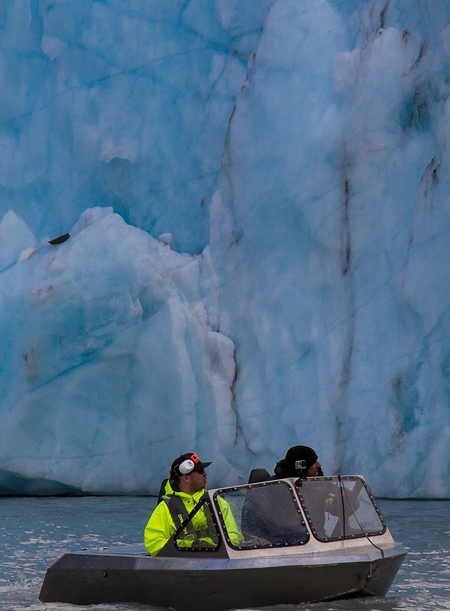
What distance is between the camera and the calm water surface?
6.66 meters

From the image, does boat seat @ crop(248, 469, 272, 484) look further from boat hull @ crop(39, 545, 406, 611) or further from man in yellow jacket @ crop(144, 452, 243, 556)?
boat hull @ crop(39, 545, 406, 611)

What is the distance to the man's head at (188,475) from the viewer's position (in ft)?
21.0

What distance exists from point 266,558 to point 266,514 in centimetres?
27

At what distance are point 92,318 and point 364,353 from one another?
3.27m

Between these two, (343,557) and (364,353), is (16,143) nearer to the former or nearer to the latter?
(364,353)

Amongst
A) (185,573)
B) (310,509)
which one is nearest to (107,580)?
(185,573)

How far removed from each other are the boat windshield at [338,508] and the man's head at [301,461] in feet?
0.30

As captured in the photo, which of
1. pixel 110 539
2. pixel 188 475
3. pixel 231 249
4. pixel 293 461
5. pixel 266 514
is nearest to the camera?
pixel 266 514

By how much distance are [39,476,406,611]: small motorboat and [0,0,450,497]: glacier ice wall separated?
6.43 meters

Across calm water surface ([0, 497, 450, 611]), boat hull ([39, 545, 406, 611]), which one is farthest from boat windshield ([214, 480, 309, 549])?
calm water surface ([0, 497, 450, 611])

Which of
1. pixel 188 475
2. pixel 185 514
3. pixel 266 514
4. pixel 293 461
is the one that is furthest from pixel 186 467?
pixel 293 461

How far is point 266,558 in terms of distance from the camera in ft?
20.1

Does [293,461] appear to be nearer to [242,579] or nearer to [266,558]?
[266,558]

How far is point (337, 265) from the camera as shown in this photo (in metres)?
13.7
